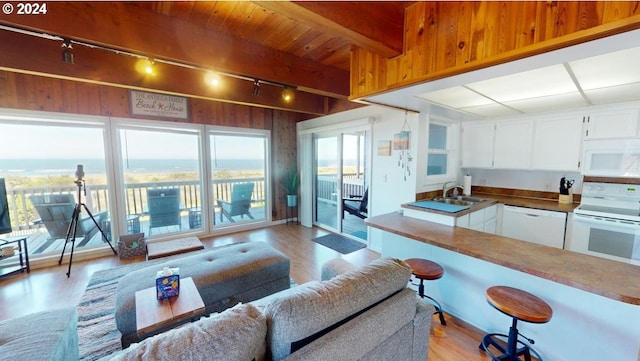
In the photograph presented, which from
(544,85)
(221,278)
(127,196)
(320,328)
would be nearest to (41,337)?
(221,278)

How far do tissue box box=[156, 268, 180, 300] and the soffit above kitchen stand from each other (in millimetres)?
2119

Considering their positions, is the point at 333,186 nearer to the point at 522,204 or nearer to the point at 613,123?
the point at 522,204

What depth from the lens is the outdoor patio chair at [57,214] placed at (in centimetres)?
328

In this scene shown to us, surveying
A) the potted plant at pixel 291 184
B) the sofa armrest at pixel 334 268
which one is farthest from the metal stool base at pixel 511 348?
the potted plant at pixel 291 184

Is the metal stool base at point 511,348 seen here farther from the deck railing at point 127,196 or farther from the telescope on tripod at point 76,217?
the telescope on tripod at point 76,217

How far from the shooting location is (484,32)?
4.49 feet

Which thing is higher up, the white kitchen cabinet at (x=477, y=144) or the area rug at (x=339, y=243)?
the white kitchen cabinet at (x=477, y=144)

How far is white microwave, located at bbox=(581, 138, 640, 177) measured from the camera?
8.21 feet

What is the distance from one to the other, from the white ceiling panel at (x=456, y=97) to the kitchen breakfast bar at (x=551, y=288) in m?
1.22

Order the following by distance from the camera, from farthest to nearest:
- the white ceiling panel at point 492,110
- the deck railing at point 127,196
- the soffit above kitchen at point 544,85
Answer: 1. the deck railing at point 127,196
2. the white ceiling panel at point 492,110
3. the soffit above kitchen at point 544,85

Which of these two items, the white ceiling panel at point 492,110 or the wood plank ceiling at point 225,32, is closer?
the wood plank ceiling at point 225,32

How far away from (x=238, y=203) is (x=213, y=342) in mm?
4398

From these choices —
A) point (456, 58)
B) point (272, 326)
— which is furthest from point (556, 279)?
point (272, 326)

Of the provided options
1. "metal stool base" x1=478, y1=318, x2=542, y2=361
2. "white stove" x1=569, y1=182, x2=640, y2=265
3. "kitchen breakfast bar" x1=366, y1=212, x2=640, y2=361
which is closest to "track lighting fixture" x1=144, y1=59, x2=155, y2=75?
"kitchen breakfast bar" x1=366, y1=212, x2=640, y2=361
